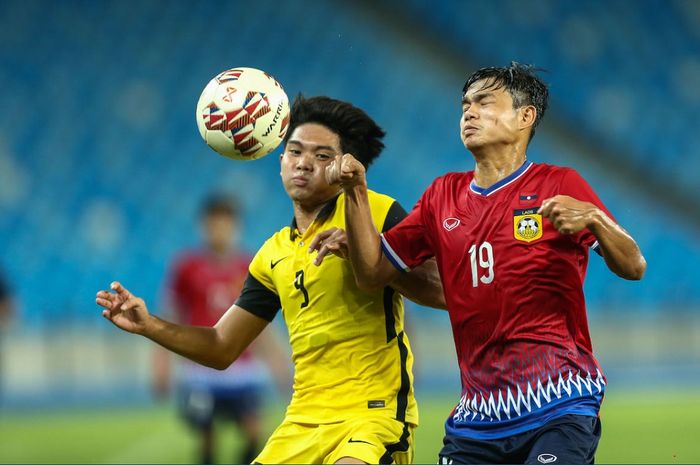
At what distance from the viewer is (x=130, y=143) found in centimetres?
1894

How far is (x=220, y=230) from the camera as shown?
29.3 feet

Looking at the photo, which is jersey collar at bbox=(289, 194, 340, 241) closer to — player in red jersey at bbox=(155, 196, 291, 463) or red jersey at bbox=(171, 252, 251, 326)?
player in red jersey at bbox=(155, 196, 291, 463)

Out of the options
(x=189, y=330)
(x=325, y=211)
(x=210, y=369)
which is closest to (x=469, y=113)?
(x=325, y=211)

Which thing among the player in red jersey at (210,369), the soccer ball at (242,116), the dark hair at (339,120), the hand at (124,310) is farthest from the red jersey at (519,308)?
the player in red jersey at (210,369)

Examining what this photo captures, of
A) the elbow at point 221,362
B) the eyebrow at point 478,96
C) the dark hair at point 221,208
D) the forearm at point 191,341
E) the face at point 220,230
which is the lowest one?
the elbow at point 221,362

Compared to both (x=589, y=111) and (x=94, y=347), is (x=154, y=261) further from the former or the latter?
(x=589, y=111)

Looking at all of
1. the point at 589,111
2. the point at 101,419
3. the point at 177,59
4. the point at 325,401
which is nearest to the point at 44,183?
the point at 177,59

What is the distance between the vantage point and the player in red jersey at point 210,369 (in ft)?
28.8

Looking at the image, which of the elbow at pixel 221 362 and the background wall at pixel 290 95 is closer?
the elbow at pixel 221 362

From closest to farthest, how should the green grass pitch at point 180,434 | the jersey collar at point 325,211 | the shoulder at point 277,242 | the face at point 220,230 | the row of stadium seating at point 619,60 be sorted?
the jersey collar at point 325,211
the shoulder at point 277,242
the face at point 220,230
the green grass pitch at point 180,434
the row of stadium seating at point 619,60

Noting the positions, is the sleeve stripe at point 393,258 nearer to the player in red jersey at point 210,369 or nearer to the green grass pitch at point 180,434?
the player in red jersey at point 210,369

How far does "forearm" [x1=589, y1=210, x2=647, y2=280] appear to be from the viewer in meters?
3.73

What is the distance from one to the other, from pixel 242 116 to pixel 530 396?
1.81 meters

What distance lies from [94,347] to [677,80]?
1175 centimetres
